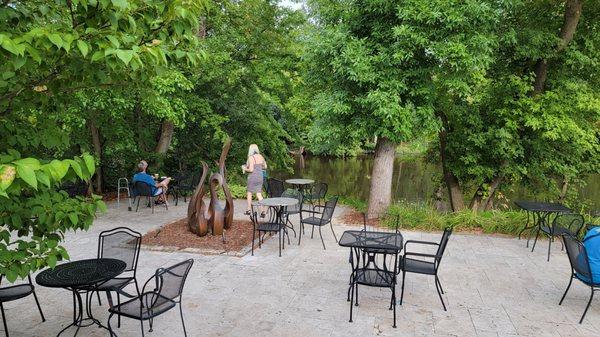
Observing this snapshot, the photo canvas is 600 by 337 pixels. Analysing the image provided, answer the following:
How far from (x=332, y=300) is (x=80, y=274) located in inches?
112

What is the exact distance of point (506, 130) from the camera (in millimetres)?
9500

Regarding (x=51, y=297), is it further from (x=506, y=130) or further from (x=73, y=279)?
(x=506, y=130)

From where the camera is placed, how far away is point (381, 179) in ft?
31.9

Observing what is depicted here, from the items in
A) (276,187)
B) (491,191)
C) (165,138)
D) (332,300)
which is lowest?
(332,300)

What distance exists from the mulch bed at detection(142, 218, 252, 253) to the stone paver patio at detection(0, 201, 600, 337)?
0.34 metres

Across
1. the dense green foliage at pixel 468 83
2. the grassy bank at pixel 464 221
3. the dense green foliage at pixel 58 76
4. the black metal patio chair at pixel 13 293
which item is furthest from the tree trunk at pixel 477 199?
the black metal patio chair at pixel 13 293

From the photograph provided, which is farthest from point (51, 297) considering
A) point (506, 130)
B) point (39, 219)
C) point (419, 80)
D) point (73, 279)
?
point (506, 130)

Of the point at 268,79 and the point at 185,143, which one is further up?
the point at 268,79

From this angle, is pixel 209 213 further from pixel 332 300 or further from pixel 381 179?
pixel 381 179

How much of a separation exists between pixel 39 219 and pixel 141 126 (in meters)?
11.2

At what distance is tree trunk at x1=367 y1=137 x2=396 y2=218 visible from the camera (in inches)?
378

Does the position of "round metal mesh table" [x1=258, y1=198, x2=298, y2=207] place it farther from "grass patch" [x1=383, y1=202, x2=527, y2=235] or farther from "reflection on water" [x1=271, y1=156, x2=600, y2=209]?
"reflection on water" [x1=271, y1=156, x2=600, y2=209]

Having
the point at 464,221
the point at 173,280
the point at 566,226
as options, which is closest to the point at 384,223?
the point at 464,221

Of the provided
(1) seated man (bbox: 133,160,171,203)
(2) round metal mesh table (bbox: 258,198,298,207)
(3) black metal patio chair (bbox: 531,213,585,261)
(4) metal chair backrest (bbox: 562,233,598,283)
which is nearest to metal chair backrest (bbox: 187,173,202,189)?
(1) seated man (bbox: 133,160,171,203)
